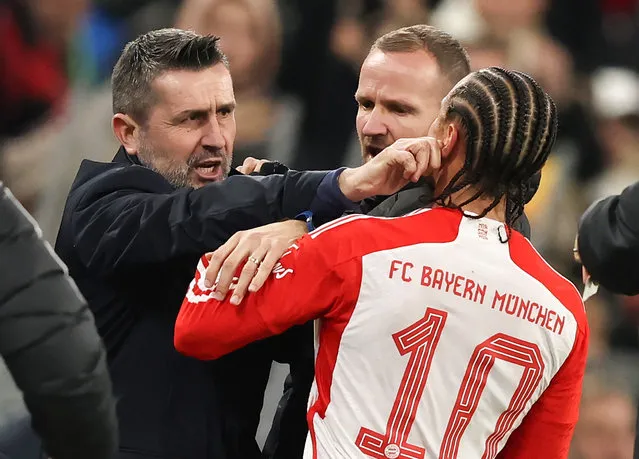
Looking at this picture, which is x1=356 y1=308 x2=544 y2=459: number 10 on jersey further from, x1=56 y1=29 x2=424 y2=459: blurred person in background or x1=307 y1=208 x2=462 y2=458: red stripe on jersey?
x1=56 y1=29 x2=424 y2=459: blurred person in background

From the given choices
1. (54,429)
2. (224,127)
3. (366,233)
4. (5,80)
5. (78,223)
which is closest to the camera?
(54,429)

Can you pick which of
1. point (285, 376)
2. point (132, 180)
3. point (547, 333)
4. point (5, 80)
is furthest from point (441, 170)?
point (5, 80)

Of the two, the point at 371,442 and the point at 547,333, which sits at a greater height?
the point at 547,333

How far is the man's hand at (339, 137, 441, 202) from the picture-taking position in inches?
95.7

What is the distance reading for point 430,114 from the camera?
3.19 metres

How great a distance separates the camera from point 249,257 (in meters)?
2.46

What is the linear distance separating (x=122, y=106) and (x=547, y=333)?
127 centimetres

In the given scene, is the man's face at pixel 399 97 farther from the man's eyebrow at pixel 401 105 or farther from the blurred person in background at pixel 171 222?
the blurred person in background at pixel 171 222

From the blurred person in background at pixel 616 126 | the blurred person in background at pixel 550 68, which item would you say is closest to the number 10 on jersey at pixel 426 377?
the blurred person in background at pixel 550 68

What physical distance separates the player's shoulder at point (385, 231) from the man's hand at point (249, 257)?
78 mm

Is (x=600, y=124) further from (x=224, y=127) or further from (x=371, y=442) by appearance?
(x=371, y=442)

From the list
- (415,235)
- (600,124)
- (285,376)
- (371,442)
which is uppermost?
(415,235)

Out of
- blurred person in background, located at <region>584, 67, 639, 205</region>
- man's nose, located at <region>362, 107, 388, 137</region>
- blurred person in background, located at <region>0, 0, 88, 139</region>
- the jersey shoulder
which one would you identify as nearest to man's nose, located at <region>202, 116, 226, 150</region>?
man's nose, located at <region>362, 107, 388, 137</region>

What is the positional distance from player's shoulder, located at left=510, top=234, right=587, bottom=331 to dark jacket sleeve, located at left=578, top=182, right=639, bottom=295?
0.38 m
